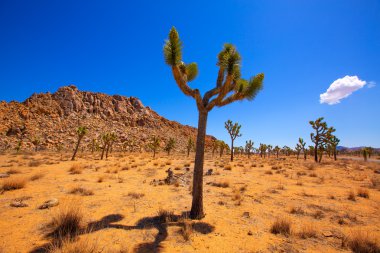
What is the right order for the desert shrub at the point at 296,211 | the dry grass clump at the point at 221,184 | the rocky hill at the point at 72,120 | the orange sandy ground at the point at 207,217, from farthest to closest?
the rocky hill at the point at 72,120 < the dry grass clump at the point at 221,184 < the desert shrub at the point at 296,211 < the orange sandy ground at the point at 207,217

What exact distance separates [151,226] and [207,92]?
4.53 meters

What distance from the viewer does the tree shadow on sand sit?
4273 millimetres

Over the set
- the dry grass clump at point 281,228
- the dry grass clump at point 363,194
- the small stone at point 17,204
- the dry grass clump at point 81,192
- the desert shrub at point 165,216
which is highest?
the dry grass clump at point 363,194

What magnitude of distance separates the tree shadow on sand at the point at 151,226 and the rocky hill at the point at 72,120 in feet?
157

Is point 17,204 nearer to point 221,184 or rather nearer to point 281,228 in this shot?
point 281,228

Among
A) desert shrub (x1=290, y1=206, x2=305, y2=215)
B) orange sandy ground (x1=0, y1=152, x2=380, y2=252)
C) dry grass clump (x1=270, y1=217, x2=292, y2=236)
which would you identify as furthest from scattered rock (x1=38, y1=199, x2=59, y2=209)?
desert shrub (x1=290, y1=206, x2=305, y2=215)

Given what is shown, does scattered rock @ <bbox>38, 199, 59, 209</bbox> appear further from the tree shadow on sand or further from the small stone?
the tree shadow on sand

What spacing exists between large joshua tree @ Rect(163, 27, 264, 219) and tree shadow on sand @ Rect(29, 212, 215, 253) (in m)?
0.58

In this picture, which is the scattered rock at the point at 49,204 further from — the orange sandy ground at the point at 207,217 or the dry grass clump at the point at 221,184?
the dry grass clump at the point at 221,184

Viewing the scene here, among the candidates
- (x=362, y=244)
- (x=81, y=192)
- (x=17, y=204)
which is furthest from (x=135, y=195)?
(x=362, y=244)

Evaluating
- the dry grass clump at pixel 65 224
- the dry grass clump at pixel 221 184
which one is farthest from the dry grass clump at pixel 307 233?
the dry grass clump at pixel 221 184

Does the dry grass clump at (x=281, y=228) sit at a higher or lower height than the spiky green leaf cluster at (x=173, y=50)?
lower

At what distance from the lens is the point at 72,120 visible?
68.1m

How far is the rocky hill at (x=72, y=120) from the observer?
172ft
